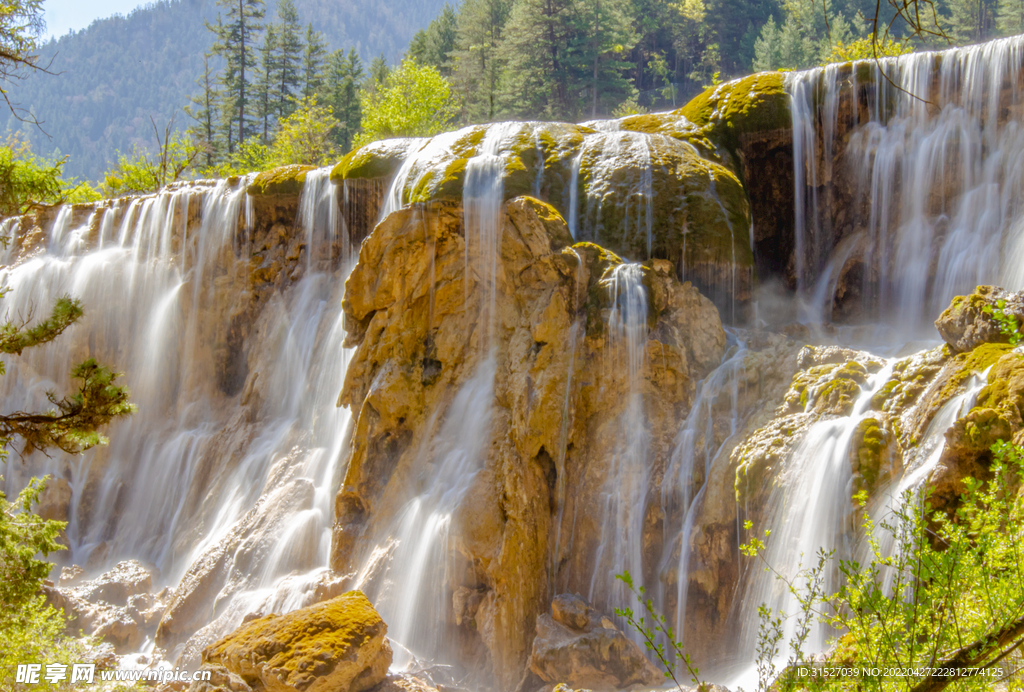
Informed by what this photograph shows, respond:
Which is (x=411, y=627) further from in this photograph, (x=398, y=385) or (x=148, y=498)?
(x=148, y=498)

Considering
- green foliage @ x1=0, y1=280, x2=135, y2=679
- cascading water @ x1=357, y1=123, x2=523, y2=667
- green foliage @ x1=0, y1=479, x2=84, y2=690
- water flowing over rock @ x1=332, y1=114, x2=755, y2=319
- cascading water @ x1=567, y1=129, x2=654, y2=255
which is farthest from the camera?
cascading water @ x1=567, y1=129, x2=654, y2=255

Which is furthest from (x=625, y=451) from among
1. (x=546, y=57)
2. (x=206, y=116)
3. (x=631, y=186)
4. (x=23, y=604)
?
(x=206, y=116)

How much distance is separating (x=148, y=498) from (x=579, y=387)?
472 inches

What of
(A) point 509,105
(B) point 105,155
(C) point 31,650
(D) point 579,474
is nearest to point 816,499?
(D) point 579,474

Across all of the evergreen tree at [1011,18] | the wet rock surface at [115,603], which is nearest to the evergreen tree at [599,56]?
the evergreen tree at [1011,18]

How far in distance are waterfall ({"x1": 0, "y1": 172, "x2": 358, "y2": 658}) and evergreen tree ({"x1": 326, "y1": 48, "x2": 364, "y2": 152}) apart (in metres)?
26.1

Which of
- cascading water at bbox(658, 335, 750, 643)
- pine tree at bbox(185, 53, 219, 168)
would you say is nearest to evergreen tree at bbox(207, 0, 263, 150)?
pine tree at bbox(185, 53, 219, 168)

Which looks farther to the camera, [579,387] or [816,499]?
[579,387]

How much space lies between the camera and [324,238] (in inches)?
730

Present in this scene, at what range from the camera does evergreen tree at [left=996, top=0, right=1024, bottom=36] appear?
37625 millimetres

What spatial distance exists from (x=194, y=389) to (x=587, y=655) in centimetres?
1370

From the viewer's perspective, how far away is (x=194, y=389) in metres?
19.5

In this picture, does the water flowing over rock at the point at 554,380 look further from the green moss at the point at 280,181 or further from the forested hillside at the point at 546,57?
the forested hillside at the point at 546,57

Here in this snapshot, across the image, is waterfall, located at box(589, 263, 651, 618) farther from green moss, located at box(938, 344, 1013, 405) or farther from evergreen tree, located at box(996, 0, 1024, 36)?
evergreen tree, located at box(996, 0, 1024, 36)
